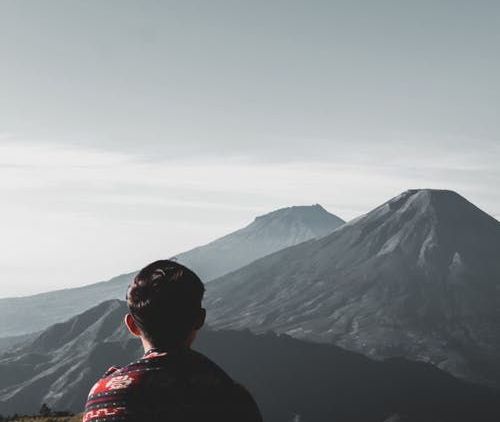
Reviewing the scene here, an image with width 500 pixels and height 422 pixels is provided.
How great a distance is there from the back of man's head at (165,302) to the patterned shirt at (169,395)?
0.22 m

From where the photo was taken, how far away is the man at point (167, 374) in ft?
13.5

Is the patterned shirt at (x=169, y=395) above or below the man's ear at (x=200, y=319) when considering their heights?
below

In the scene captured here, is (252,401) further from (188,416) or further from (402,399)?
(402,399)

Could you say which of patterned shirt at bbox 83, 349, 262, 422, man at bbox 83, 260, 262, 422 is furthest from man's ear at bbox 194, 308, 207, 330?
patterned shirt at bbox 83, 349, 262, 422

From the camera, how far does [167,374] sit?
13.9ft

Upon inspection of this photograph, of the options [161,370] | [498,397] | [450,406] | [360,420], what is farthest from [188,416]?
[498,397]

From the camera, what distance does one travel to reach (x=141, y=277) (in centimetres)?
443

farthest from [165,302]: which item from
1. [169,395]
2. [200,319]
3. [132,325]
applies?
[169,395]

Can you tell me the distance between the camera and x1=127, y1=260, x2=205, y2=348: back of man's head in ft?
14.4

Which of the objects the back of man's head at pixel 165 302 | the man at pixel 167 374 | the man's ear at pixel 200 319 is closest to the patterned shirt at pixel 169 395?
the man at pixel 167 374

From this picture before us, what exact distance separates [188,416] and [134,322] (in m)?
0.77

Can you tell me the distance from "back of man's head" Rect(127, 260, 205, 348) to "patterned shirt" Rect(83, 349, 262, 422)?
0.22 m

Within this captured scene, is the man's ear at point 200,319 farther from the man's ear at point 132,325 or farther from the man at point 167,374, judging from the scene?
the man's ear at point 132,325

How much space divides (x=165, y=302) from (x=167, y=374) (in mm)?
444
